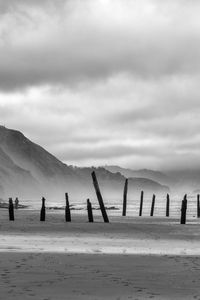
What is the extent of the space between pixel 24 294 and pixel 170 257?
7214mm

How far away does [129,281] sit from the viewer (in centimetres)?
1085

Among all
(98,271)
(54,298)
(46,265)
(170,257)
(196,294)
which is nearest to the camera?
(54,298)

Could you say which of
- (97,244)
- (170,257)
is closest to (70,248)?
(97,244)

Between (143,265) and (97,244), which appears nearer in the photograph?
(143,265)

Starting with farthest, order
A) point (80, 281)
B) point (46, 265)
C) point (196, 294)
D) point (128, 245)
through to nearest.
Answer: point (128, 245), point (46, 265), point (80, 281), point (196, 294)

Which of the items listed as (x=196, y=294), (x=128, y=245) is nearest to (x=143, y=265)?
(x=196, y=294)

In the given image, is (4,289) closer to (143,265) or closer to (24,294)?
(24,294)

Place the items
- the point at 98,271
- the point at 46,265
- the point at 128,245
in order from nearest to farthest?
1. the point at 98,271
2. the point at 46,265
3. the point at 128,245

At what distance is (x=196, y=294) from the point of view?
30.7 feet

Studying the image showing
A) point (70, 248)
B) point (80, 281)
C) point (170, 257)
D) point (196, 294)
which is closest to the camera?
point (196, 294)

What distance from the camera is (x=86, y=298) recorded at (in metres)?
8.84

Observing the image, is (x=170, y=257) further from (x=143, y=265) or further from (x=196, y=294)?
(x=196, y=294)

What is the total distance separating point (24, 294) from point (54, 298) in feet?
1.91

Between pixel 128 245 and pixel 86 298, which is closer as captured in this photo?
pixel 86 298
